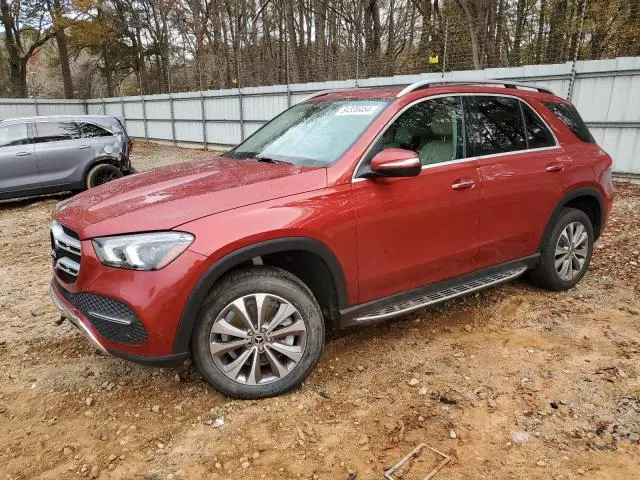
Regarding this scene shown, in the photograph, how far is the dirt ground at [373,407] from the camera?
2363 millimetres

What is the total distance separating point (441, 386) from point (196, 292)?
158cm

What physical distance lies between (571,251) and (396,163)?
233cm

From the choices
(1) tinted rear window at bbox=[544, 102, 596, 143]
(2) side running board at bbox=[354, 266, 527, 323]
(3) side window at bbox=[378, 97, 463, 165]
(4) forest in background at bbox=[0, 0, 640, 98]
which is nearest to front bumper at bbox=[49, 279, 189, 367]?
(2) side running board at bbox=[354, 266, 527, 323]

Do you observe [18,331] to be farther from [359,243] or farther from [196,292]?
[359,243]

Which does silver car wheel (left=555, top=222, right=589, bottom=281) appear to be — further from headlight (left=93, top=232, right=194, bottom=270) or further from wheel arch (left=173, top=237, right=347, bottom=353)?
headlight (left=93, top=232, right=194, bottom=270)

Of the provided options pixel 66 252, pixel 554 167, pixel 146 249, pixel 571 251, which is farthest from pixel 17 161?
pixel 571 251

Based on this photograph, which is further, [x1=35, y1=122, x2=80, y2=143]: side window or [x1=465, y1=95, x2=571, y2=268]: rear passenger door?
[x1=35, y1=122, x2=80, y2=143]: side window

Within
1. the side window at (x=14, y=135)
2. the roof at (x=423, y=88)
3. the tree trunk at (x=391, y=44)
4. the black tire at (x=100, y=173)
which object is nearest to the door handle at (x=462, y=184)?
the roof at (x=423, y=88)

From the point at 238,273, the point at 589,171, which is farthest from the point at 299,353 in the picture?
the point at 589,171

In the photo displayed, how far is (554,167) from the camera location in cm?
389

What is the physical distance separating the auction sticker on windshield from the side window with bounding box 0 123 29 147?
7.61 metres

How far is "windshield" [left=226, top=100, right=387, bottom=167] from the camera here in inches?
122

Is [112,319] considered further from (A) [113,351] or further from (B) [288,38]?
(B) [288,38]

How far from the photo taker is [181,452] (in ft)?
8.04
